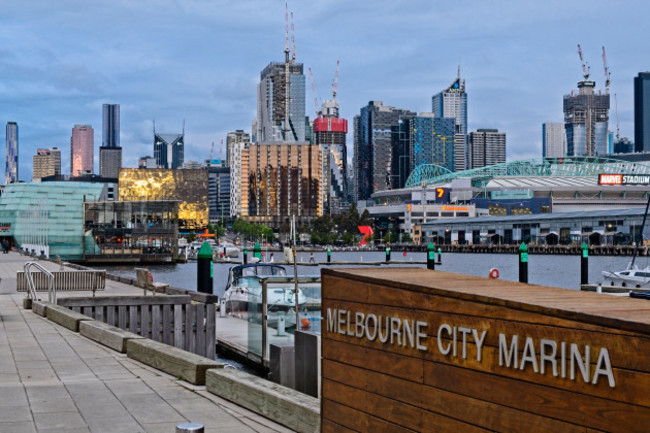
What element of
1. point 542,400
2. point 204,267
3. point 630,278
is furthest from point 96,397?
point 630,278

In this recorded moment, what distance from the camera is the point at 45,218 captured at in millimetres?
129875

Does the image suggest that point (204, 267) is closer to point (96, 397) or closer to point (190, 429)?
point (96, 397)

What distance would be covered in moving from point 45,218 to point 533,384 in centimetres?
13158

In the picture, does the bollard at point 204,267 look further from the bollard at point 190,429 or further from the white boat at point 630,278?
the white boat at point 630,278

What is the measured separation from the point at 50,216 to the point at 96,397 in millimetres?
123632

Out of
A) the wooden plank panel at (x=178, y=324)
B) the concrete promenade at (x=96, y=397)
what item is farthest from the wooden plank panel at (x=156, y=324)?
the concrete promenade at (x=96, y=397)

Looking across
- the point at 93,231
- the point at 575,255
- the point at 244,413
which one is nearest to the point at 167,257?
the point at 93,231

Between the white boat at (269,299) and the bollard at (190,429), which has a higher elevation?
the bollard at (190,429)

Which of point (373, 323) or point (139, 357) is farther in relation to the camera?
point (139, 357)

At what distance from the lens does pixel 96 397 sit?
38.8 ft

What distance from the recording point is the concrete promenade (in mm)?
10133

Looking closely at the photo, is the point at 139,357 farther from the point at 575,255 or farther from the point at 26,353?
the point at 575,255

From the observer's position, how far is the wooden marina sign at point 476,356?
5.22 meters

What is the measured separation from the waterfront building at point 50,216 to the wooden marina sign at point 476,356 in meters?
117
